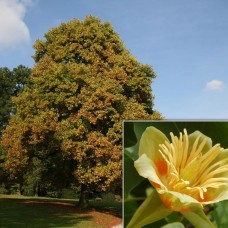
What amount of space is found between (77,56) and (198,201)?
1953 centimetres

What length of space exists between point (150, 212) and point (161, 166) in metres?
0.23

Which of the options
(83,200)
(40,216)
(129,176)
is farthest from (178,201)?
(83,200)

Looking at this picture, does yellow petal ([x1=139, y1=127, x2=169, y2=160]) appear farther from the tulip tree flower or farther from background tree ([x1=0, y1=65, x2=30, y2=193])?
background tree ([x1=0, y1=65, x2=30, y2=193])

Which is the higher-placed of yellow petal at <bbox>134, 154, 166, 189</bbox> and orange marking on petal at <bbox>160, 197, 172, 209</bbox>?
yellow petal at <bbox>134, 154, 166, 189</bbox>

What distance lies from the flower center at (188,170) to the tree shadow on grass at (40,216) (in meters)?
14.2

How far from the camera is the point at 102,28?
21.6m

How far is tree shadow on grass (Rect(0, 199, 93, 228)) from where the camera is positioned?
16031mm

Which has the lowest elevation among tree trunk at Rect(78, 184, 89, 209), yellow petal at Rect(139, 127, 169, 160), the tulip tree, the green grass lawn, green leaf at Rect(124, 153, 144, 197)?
the green grass lawn

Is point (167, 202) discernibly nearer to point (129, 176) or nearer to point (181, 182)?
point (181, 182)

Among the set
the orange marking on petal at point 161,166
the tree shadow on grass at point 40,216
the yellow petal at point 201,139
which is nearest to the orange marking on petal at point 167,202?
the orange marking on petal at point 161,166

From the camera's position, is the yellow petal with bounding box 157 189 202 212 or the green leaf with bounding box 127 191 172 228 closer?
the yellow petal with bounding box 157 189 202 212

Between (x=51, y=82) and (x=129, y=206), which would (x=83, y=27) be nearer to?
(x=51, y=82)

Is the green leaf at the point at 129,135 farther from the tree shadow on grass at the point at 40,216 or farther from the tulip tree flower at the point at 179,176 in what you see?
the tree shadow on grass at the point at 40,216

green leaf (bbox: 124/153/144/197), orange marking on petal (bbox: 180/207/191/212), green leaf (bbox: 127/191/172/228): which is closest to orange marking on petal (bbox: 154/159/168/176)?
green leaf (bbox: 127/191/172/228)
